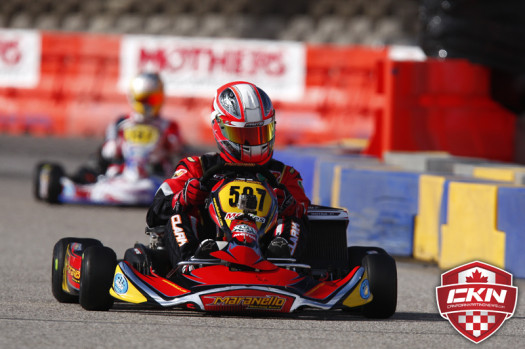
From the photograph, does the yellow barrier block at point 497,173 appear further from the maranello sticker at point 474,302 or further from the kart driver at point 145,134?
the kart driver at point 145,134

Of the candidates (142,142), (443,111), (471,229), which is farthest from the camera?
(142,142)

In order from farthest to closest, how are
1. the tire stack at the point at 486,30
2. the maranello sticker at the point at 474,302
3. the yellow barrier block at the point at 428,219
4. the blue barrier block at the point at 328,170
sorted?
the tire stack at the point at 486,30 < the blue barrier block at the point at 328,170 < the yellow barrier block at the point at 428,219 < the maranello sticker at the point at 474,302

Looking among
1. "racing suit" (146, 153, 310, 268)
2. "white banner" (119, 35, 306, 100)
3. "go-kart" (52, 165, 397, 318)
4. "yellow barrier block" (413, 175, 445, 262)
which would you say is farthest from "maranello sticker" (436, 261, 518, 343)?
"white banner" (119, 35, 306, 100)

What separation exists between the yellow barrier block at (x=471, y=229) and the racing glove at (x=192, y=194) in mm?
2175

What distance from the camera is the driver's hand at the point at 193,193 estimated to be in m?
6.46

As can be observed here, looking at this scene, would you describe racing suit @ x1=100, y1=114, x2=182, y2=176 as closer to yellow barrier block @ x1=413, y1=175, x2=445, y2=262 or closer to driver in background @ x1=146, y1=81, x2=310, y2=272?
yellow barrier block @ x1=413, y1=175, x2=445, y2=262

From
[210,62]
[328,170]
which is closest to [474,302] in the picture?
[328,170]

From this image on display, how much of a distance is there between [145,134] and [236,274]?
22.6 feet

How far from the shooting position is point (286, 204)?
655 centimetres

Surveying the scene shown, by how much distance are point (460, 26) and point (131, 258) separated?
18.2ft

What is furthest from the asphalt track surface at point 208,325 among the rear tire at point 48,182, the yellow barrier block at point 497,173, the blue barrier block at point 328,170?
the rear tire at point 48,182

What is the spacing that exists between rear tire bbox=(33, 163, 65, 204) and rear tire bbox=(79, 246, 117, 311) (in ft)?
20.5

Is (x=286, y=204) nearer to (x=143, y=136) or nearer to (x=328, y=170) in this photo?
(x=328, y=170)

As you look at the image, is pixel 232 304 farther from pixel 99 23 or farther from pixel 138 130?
pixel 99 23
